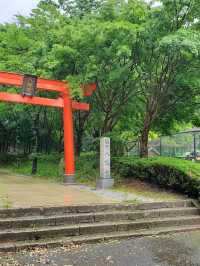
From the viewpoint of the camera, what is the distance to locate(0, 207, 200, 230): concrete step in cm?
624

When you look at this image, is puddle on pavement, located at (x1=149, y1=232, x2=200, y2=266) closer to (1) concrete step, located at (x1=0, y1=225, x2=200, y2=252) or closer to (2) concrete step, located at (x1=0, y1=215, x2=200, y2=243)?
(1) concrete step, located at (x1=0, y1=225, x2=200, y2=252)

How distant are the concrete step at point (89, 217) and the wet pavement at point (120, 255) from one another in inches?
30.2

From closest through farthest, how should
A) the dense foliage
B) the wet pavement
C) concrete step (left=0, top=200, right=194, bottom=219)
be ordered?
the wet pavement → concrete step (left=0, top=200, right=194, bottom=219) → the dense foliage

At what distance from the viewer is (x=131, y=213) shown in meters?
7.35

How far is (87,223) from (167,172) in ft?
11.5

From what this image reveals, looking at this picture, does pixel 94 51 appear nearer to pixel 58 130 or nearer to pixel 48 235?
pixel 48 235

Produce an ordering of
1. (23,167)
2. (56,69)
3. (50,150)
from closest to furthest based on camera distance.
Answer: (56,69), (23,167), (50,150)

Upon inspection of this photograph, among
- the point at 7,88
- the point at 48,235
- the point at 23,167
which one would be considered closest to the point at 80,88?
the point at 7,88

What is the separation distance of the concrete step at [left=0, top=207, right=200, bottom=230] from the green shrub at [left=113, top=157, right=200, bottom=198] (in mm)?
754

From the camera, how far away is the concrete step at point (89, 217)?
20.5 feet

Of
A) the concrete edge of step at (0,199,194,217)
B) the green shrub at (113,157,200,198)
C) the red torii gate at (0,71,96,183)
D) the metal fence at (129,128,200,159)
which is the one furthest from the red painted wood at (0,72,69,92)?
the concrete edge of step at (0,199,194,217)

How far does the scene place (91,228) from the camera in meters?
6.54

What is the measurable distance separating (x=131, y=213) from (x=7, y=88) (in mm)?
9241

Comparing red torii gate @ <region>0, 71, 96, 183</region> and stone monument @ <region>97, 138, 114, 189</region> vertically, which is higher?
red torii gate @ <region>0, 71, 96, 183</region>
